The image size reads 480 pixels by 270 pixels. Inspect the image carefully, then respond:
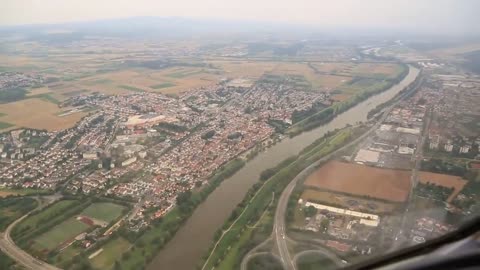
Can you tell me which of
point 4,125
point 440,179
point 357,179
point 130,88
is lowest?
point 4,125

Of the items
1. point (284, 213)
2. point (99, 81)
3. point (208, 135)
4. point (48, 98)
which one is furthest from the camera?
point (99, 81)

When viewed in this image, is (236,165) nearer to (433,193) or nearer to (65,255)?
(65,255)

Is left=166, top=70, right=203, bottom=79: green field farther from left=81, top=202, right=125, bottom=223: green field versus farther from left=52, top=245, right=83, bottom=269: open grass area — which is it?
left=52, top=245, right=83, bottom=269: open grass area

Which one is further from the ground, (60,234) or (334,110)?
(334,110)

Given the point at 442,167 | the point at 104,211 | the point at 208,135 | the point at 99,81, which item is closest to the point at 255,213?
the point at 104,211

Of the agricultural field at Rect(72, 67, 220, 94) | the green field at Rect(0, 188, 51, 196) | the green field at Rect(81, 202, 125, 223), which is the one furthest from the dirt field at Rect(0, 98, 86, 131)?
the green field at Rect(81, 202, 125, 223)

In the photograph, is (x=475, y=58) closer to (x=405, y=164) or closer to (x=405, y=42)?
(x=405, y=164)
